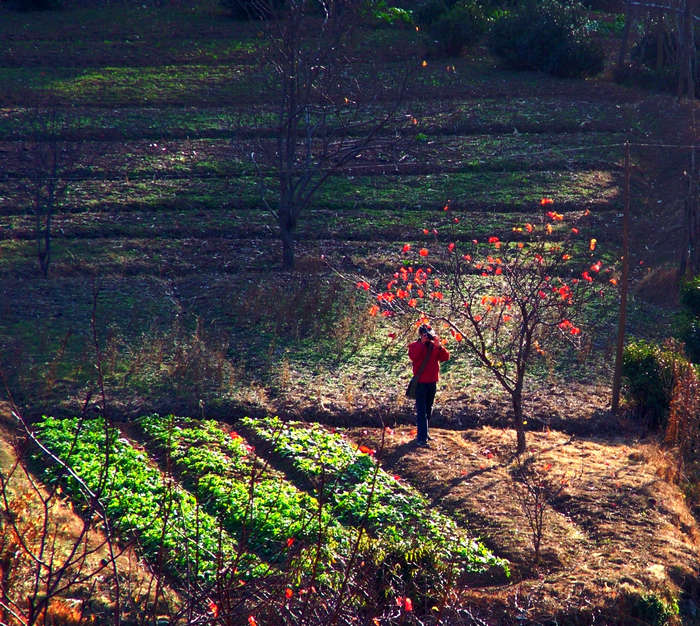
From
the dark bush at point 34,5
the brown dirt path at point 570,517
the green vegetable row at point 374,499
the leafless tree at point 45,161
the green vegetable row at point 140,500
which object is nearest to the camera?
the green vegetable row at point 140,500

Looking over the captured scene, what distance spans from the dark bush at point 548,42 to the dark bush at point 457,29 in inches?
41.0

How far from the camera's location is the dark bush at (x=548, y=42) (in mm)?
35125

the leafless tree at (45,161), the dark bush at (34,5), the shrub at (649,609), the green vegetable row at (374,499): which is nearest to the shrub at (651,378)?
the green vegetable row at (374,499)

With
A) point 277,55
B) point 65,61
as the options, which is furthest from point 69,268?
point 65,61

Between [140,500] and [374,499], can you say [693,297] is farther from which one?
[140,500]

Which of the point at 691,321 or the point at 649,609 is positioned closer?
the point at 649,609

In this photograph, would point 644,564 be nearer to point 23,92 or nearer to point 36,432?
point 36,432

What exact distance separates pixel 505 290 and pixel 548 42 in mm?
20923

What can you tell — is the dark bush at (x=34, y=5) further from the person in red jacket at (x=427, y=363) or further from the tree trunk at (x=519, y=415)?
the tree trunk at (x=519, y=415)

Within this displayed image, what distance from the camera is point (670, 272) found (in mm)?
19594

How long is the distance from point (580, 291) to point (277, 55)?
333 inches

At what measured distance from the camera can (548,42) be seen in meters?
35.2

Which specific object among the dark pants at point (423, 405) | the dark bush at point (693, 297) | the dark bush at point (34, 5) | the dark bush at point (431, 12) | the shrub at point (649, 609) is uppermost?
the dark bush at point (431, 12)

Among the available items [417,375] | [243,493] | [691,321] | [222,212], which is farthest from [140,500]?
[222,212]
